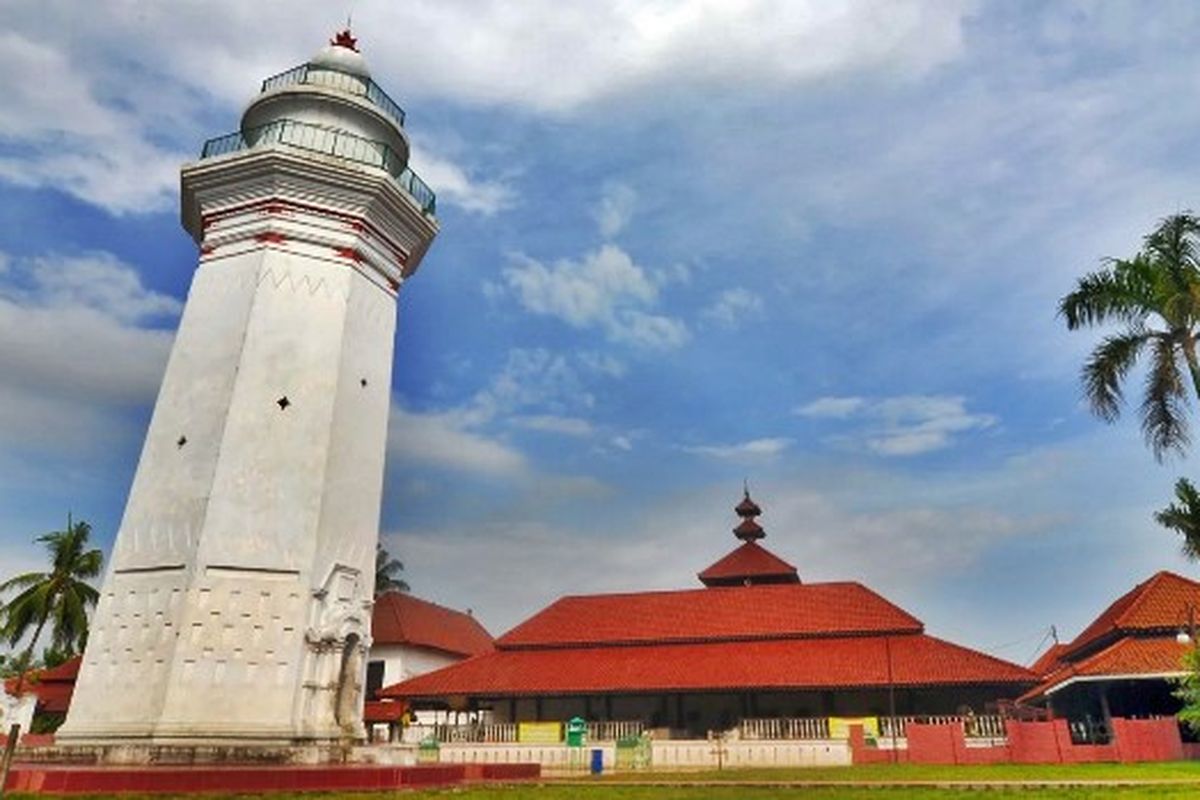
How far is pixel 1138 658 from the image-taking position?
24.3 metres

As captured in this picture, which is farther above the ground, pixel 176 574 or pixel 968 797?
pixel 176 574

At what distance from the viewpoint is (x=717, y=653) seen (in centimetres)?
3112

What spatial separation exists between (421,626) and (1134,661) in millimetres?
32036

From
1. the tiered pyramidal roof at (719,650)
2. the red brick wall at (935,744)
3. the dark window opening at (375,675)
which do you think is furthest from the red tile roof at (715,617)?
the dark window opening at (375,675)

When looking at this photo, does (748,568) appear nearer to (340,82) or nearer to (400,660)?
(400,660)

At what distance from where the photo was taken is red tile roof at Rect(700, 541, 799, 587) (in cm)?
4181

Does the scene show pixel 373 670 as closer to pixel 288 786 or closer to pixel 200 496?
pixel 200 496

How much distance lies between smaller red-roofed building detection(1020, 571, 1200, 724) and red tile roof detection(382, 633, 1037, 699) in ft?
7.24

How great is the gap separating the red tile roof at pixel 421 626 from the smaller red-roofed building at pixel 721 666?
6.60 m

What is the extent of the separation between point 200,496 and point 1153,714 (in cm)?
2803

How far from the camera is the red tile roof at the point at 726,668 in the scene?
27.1 m

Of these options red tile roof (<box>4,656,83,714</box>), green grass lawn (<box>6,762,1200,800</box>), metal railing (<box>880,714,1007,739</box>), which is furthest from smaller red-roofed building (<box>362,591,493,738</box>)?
green grass lawn (<box>6,762,1200,800</box>)

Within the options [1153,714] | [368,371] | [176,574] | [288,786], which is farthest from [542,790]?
[1153,714]

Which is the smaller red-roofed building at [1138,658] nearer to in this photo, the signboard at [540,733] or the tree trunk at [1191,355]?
the tree trunk at [1191,355]
